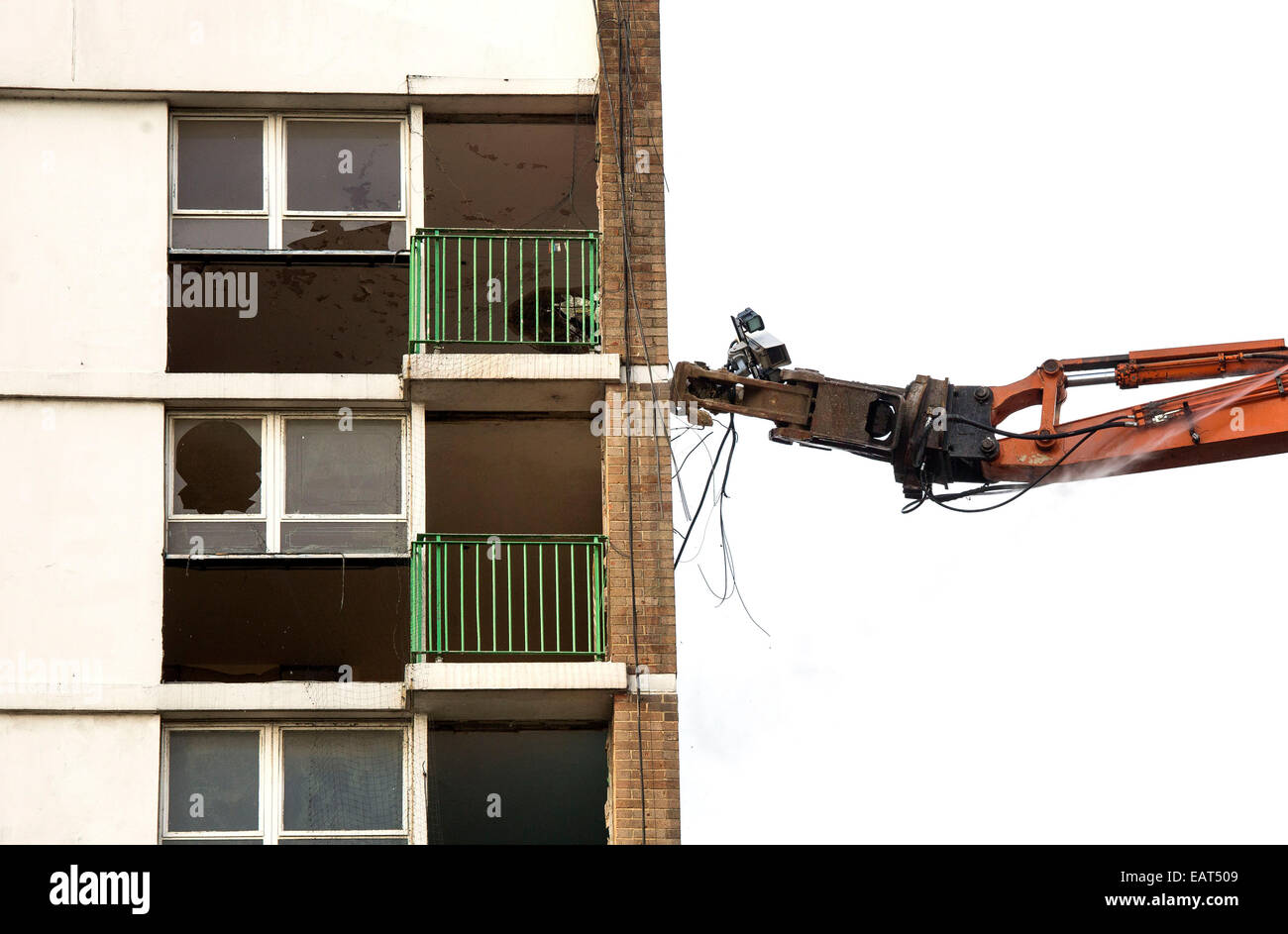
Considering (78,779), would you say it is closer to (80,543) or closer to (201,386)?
(80,543)

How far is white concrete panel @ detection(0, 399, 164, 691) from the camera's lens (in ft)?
60.7

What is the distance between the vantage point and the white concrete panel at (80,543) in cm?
1852

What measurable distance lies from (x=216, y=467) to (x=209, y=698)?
218 cm

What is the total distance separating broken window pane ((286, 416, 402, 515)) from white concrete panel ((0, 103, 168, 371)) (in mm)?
1486

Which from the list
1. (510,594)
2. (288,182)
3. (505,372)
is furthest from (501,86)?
(510,594)

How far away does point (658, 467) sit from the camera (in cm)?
1909

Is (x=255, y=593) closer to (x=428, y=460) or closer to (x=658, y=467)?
(x=428, y=460)

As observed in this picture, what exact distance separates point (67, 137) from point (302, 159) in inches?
83.2

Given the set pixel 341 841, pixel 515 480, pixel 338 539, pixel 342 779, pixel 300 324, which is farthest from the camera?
pixel 515 480

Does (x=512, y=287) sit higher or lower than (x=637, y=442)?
higher

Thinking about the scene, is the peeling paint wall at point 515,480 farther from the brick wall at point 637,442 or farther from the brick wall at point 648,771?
the brick wall at point 648,771

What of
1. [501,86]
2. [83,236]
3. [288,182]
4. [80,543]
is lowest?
[80,543]

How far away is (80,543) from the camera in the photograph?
18.8m

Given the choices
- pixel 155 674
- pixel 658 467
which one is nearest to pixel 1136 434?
pixel 658 467
